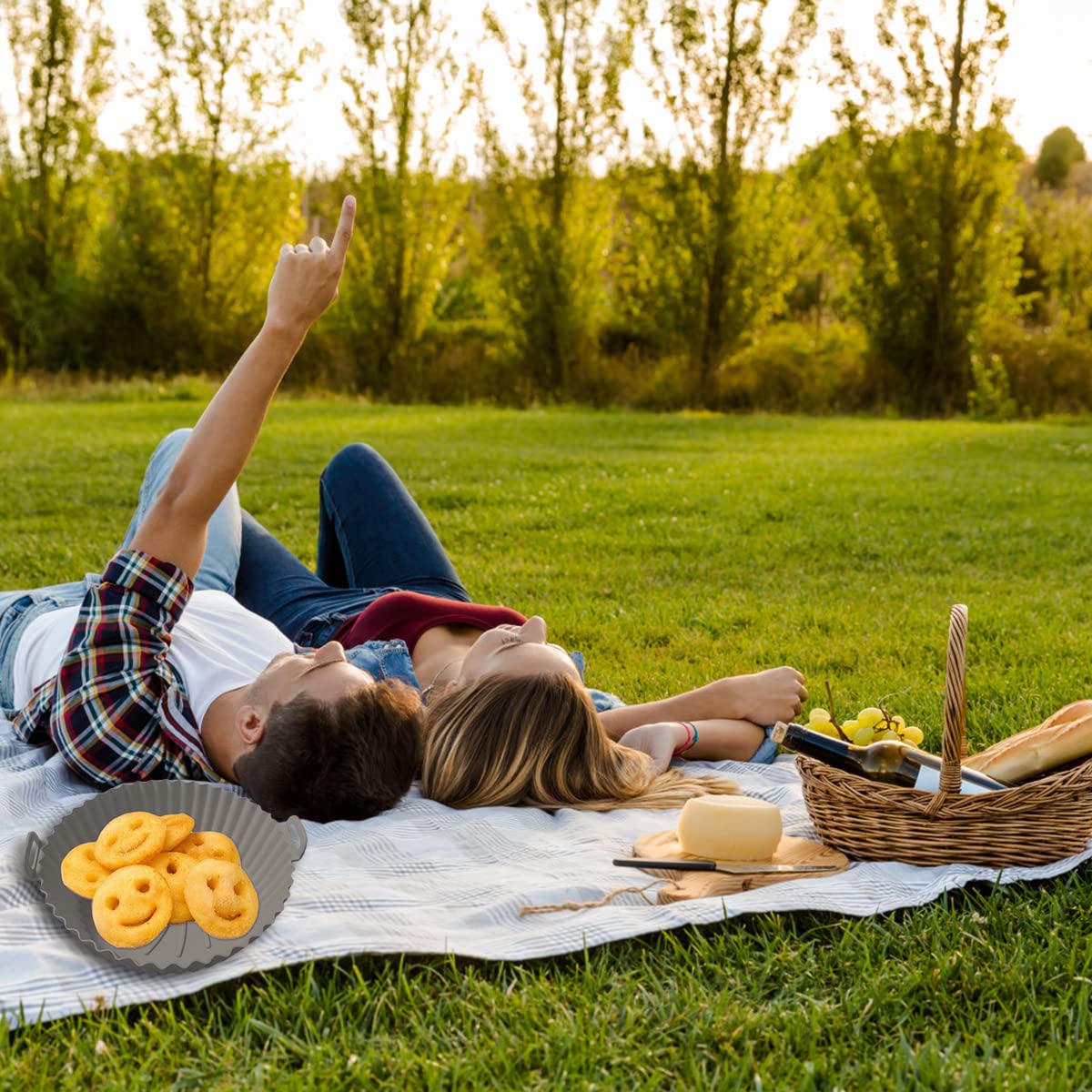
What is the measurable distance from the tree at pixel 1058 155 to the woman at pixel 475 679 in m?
49.7

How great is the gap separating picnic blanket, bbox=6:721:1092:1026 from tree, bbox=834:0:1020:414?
1842cm

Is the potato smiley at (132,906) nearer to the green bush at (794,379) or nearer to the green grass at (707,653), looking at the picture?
the green grass at (707,653)

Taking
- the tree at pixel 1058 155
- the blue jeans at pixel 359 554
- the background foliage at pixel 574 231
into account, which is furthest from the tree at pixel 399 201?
the tree at pixel 1058 155

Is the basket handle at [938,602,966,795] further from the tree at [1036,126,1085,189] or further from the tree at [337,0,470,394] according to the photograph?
the tree at [1036,126,1085,189]

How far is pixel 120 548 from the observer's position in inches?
151

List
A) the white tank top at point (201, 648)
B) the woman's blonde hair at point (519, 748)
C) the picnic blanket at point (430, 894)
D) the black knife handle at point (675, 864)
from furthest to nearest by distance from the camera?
1. the white tank top at point (201, 648)
2. the woman's blonde hair at point (519, 748)
3. the black knife handle at point (675, 864)
4. the picnic blanket at point (430, 894)

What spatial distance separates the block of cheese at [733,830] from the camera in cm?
265


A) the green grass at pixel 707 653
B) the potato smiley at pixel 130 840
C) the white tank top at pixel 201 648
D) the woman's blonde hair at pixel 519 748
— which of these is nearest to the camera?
the green grass at pixel 707 653

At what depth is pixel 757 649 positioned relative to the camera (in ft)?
17.0

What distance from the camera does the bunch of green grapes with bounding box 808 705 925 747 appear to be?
9.29 ft

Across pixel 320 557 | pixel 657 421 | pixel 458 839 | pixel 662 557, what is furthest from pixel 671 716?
pixel 657 421

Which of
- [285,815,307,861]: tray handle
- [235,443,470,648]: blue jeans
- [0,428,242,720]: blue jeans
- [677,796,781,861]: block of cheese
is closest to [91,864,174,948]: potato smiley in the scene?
[285,815,307,861]: tray handle

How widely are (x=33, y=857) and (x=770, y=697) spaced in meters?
2.20

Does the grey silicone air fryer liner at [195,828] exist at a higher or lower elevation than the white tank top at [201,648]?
lower
